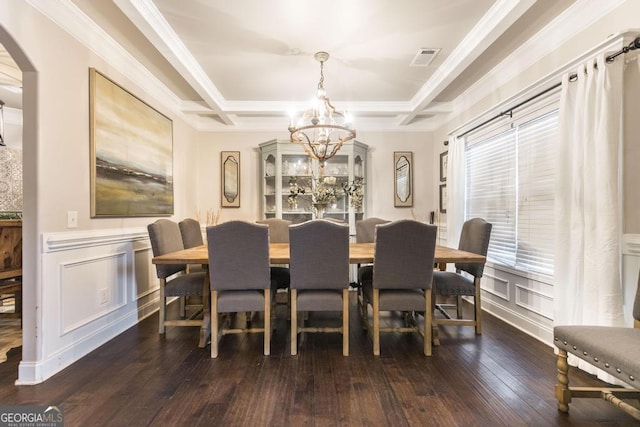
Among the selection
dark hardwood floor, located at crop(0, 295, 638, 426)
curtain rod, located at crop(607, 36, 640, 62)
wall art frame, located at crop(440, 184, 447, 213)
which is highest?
curtain rod, located at crop(607, 36, 640, 62)

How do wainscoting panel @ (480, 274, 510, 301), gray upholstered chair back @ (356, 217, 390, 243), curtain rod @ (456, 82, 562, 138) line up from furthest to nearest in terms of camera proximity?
gray upholstered chair back @ (356, 217, 390, 243) < wainscoting panel @ (480, 274, 510, 301) < curtain rod @ (456, 82, 562, 138)

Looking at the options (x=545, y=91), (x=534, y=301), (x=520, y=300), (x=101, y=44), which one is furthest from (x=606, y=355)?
(x=101, y=44)

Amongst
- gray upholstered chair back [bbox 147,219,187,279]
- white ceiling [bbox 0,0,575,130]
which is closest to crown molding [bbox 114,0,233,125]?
white ceiling [bbox 0,0,575,130]

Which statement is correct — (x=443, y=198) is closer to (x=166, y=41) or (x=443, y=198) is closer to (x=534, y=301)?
(x=534, y=301)

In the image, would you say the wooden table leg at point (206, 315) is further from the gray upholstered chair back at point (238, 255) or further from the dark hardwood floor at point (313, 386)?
the gray upholstered chair back at point (238, 255)

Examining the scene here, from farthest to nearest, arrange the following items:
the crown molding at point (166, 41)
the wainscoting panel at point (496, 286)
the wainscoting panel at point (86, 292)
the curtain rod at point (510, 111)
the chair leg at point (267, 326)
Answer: the wainscoting panel at point (496, 286) → the curtain rod at point (510, 111) → the chair leg at point (267, 326) → the crown molding at point (166, 41) → the wainscoting panel at point (86, 292)

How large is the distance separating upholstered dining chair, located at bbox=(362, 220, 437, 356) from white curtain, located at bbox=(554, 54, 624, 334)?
3.03 ft

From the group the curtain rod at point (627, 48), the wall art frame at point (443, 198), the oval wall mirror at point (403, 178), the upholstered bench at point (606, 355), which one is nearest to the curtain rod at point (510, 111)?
the curtain rod at point (627, 48)

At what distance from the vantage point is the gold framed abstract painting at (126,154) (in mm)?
2418

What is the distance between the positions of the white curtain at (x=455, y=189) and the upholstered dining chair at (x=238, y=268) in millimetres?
2618

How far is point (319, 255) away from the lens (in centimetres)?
220

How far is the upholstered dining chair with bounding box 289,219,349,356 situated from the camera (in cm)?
217

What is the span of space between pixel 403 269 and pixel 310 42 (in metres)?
2.07

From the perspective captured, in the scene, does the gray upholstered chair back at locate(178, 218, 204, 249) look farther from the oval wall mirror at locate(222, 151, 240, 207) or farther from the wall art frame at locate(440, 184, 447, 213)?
the wall art frame at locate(440, 184, 447, 213)
